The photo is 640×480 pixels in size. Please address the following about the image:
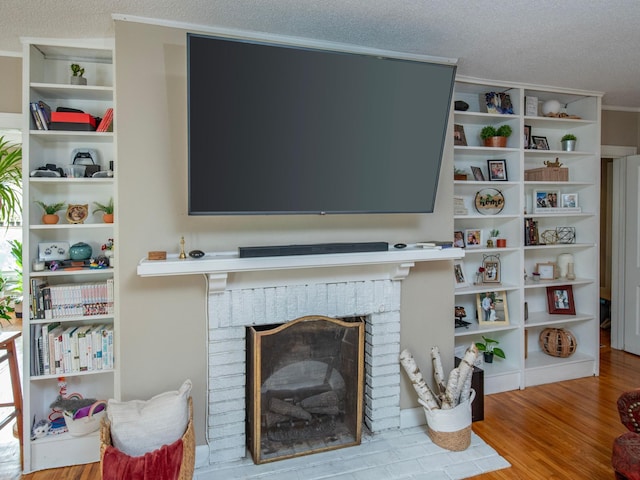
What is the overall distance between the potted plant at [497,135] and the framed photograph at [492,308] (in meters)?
1.17

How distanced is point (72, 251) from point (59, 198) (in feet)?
1.18

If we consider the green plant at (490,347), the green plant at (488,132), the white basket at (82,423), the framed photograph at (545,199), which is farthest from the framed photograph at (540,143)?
the white basket at (82,423)

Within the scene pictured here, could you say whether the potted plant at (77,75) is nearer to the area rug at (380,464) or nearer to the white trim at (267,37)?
the white trim at (267,37)

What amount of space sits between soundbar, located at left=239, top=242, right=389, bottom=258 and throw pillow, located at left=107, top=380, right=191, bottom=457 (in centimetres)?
78

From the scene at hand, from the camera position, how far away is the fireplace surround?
232 cm

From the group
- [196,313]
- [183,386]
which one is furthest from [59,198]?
[183,386]

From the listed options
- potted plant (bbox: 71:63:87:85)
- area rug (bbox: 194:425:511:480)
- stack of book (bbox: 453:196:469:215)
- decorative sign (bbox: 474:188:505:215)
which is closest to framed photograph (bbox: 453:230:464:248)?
stack of book (bbox: 453:196:469:215)

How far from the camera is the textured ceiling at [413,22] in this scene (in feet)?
6.86

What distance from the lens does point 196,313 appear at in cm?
239

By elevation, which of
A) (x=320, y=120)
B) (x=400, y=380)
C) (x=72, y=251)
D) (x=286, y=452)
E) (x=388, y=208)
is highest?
(x=320, y=120)

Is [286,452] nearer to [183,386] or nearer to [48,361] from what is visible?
[183,386]

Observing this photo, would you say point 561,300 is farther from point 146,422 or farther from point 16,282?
point 16,282

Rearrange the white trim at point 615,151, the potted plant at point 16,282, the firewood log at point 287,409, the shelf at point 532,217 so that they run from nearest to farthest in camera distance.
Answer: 1. the firewood log at point 287,409
2. the shelf at point 532,217
3. the white trim at point 615,151
4. the potted plant at point 16,282

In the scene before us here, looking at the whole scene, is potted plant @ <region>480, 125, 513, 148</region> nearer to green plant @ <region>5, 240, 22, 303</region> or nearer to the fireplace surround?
the fireplace surround
